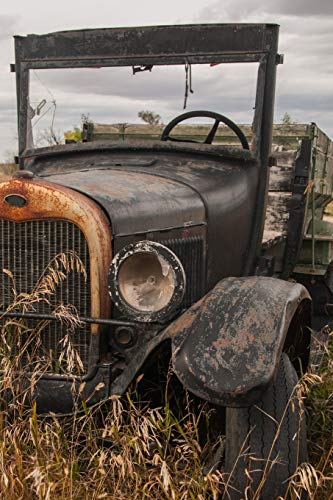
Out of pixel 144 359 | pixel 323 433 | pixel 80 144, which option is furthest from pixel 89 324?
pixel 80 144

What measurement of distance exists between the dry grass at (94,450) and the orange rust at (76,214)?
97 millimetres

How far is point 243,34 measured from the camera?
416 centimetres

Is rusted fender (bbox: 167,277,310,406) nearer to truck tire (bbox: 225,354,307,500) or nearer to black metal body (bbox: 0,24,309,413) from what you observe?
black metal body (bbox: 0,24,309,413)

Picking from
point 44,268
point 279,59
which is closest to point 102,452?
point 44,268

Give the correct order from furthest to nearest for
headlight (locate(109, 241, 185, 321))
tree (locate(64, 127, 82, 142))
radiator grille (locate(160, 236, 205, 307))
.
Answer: tree (locate(64, 127, 82, 142)), radiator grille (locate(160, 236, 205, 307)), headlight (locate(109, 241, 185, 321))

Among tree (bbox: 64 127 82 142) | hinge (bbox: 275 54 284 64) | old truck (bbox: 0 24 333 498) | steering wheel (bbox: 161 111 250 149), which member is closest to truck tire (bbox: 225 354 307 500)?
old truck (bbox: 0 24 333 498)

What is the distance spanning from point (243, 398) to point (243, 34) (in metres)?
2.43

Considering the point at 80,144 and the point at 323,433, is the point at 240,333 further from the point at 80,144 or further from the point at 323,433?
the point at 80,144

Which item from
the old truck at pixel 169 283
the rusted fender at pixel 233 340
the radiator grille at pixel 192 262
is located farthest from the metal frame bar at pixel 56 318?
the radiator grille at pixel 192 262

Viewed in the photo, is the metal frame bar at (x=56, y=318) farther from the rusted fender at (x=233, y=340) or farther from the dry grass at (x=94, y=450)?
the rusted fender at (x=233, y=340)

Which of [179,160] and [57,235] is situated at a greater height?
[179,160]

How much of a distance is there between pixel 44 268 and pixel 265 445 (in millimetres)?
1150

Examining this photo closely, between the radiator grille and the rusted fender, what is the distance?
1.48 ft

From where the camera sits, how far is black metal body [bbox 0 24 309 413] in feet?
8.73
